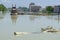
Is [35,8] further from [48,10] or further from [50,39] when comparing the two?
[50,39]

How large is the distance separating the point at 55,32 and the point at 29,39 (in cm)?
226

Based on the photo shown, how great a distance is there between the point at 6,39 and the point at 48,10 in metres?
46.9

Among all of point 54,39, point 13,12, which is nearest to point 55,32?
point 54,39

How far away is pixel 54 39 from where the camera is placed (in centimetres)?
902

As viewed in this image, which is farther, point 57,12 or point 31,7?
point 31,7

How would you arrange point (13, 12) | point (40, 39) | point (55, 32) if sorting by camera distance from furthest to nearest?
point (13, 12) → point (55, 32) → point (40, 39)

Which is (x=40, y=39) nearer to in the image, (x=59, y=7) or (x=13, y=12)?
(x=13, y=12)

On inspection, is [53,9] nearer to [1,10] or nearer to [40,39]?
[1,10]

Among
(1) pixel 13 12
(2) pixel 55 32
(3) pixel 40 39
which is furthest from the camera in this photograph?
(1) pixel 13 12

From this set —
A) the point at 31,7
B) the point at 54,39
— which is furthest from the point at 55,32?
the point at 31,7

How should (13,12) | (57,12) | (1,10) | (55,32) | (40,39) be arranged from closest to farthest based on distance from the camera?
(40,39), (55,32), (13,12), (57,12), (1,10)

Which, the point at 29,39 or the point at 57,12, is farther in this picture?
the point at 57,12

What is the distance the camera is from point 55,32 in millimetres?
10891

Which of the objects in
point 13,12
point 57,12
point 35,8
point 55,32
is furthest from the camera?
point 35,8
